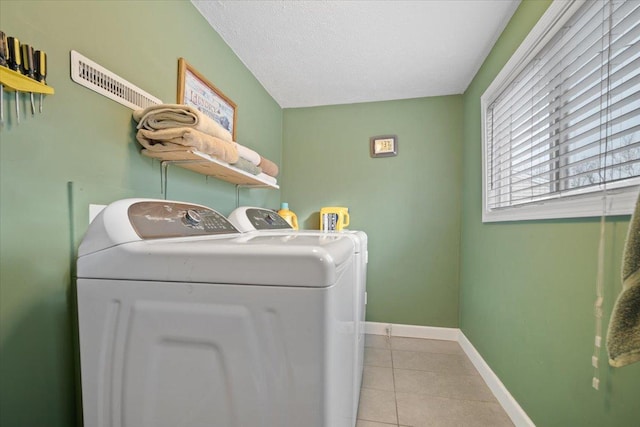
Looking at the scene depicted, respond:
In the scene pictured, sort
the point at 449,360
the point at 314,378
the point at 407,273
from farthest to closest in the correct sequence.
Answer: the point at 407,273, the point at 449,360, the point at 314,378

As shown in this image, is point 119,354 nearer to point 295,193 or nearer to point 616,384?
point 616,384

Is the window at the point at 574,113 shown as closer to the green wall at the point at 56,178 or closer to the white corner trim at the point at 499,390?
the white corner trim at the point at 499,390

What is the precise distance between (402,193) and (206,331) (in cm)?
230

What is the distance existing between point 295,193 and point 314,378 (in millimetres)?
2352

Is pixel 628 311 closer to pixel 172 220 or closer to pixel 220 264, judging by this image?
pixel 220 264

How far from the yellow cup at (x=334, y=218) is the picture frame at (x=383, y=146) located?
2.17 feet

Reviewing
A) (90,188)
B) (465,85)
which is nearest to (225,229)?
(90,188)

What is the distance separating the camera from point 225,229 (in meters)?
1.16

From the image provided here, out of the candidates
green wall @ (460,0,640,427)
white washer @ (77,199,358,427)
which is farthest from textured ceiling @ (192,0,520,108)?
white washer @ (77,199,358,427)

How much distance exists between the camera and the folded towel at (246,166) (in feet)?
4.72

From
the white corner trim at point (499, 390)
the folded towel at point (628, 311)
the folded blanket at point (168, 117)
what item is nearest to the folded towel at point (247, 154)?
the folded blanket at point (168, 117)

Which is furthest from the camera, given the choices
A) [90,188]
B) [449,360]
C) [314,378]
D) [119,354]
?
[449,360]

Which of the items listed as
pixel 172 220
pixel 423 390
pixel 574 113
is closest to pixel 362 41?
pixel 574 113

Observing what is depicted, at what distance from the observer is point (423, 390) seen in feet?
5.61
